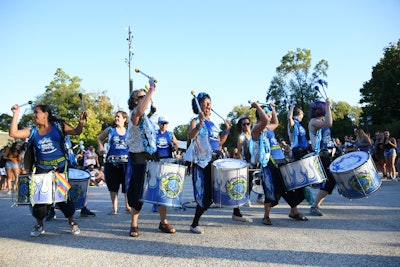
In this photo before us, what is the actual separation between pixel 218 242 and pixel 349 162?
2658 millimetres

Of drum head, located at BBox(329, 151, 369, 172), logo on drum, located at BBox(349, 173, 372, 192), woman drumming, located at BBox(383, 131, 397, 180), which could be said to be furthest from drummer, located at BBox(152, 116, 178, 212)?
woman drumming, located at BBox(383, 131, 397, 180)

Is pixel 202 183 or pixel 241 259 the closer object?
pixel 241 259

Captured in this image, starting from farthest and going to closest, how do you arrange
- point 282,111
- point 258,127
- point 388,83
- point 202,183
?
point 282,111
point 388,83
point 258,127
point 202,183

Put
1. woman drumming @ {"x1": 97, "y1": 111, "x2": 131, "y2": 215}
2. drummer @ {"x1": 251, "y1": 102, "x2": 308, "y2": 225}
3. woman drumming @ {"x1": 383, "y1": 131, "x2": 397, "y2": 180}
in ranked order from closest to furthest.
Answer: drummer @ {"x1": 251, "y1": 102, "x2": 308, "y2": 225}, woman drumming @ {"x1": 97, "y1": 111, "x2": 131, "y2": 215}, woman drumming @ {"x1": 383, "y1": 131, "x2": 397, "y2": 180}

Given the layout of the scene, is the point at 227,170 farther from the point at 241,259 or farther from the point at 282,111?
the point at 282,111

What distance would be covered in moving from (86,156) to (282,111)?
2601 cm

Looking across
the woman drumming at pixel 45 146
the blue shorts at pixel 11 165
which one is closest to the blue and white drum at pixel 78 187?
the woman drumming at pixel 45 146

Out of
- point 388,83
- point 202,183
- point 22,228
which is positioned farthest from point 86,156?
point 388,83

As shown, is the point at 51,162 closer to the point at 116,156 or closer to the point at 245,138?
the point at 116,156

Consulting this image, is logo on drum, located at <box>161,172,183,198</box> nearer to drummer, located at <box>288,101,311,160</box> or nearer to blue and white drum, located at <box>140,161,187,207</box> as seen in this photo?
blue and white drum, located at <box>140,161,187,207</box>

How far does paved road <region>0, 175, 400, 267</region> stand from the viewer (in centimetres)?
344

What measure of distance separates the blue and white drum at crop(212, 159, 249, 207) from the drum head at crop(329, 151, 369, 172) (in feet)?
5.45

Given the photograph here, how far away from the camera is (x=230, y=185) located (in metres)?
4.68

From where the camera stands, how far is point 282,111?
3694 centimetres
